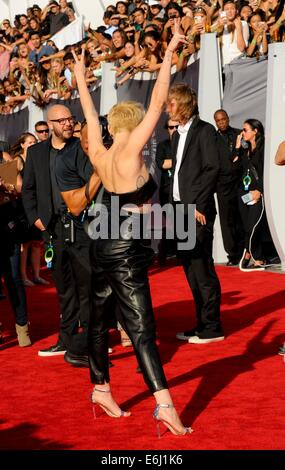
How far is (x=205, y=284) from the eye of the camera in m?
7.98

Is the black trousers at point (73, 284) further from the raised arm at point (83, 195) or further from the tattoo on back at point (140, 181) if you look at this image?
the tattoo on back at point (140, 181)

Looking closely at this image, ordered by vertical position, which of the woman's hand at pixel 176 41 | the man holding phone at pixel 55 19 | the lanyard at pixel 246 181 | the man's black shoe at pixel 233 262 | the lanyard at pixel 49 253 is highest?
the man holding phone at pixel 55 19

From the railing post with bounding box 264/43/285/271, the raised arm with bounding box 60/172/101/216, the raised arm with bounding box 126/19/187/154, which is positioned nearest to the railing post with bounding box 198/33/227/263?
the railing post with bounding box 264/43/285/271

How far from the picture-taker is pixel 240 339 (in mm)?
7980

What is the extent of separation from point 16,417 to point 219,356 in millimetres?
2013

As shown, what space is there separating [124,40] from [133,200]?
462 inches

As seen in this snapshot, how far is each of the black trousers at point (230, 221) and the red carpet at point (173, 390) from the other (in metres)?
3.27

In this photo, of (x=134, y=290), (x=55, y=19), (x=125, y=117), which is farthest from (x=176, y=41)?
(x=55, y=19)

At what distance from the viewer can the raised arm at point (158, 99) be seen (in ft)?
16.5

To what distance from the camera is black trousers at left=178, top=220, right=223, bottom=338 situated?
796 centimetres

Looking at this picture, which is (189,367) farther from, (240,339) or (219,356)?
(240,339)

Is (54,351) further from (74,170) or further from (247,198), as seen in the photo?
(247,198)

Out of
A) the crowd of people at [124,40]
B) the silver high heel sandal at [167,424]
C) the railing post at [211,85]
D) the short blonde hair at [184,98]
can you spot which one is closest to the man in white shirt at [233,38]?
the crowd of people at [124,40]

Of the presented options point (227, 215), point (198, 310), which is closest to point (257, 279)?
point (227, 215)
